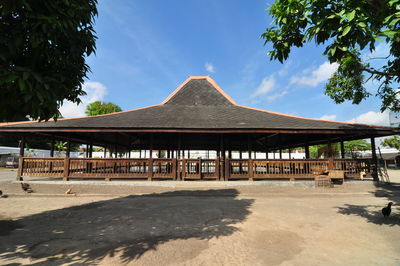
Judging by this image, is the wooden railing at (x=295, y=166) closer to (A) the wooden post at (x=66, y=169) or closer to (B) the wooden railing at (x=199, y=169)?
(B) the wooden railing at (x=199, y=169)

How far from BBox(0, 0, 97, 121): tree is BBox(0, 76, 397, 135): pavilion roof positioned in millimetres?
7493

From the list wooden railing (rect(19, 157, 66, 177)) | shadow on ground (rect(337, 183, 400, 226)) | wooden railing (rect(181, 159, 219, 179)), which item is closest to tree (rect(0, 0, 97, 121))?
shadow on ground (rect(337, 183, 400, 226))

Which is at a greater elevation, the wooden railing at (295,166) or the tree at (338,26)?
the tree at (338,26)

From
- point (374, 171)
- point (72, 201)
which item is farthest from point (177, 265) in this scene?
point (374, 171)

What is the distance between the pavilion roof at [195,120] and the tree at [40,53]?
7.49 m

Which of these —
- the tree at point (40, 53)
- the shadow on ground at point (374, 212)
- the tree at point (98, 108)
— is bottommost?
the shadow on ground at point (374, 212)

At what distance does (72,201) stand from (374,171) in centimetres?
1603

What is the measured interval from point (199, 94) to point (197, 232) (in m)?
14.3

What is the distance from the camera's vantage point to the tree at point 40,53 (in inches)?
102

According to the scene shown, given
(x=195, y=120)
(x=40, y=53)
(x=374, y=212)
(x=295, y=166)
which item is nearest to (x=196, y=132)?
(x=195, y=120)

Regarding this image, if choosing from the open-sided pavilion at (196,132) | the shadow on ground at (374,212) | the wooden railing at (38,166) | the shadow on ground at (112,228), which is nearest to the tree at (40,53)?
the shadow on ground at (112,228)

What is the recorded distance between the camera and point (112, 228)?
4770mm

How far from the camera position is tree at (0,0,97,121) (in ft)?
8.46

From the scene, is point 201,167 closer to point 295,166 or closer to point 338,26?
point 295,166
